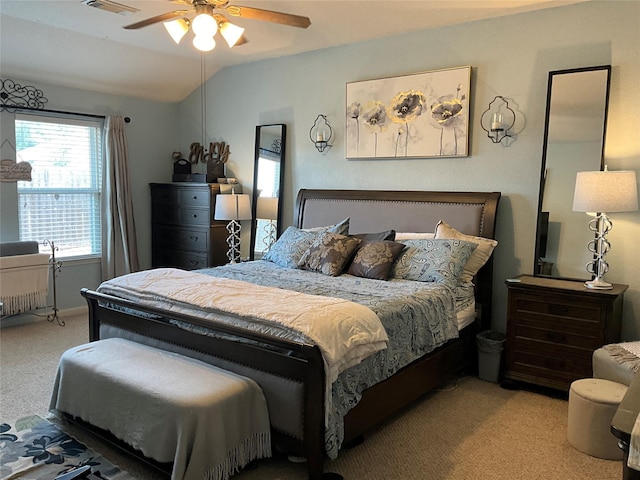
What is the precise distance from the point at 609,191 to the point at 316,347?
2.19 metres

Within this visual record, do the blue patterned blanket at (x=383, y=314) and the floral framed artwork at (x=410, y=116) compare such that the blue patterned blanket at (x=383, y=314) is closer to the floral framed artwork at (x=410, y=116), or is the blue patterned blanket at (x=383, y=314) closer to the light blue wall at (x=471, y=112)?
the light blue wall at (x=471, y=112)

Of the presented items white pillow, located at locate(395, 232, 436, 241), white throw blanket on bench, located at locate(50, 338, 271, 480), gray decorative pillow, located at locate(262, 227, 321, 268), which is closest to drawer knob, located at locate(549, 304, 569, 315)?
white pillow, located at locate(395, 232, 436, 241)

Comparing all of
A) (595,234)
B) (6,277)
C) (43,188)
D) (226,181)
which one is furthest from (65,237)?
(595,234)

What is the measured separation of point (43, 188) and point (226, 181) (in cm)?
184

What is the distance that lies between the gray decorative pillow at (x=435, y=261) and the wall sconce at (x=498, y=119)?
915 millimetres

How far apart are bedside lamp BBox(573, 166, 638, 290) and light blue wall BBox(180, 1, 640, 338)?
0.28 m

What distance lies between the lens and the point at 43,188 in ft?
17.1

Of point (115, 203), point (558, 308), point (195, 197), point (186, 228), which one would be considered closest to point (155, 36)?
point (195, 197)

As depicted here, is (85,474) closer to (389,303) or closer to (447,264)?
(389,303)

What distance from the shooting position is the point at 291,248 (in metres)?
4.21

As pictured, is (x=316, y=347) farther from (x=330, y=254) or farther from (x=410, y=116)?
(x=410, y=116)

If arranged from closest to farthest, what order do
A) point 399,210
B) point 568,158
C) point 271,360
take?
point 271,360 < point 568,158 < point 399,210

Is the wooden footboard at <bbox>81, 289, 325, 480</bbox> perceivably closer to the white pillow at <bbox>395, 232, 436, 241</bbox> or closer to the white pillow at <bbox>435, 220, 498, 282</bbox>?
the white pillow at <bbox>435, 220, 498, 282</bbox>

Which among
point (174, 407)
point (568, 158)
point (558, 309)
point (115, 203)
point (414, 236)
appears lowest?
point (174, 407)
